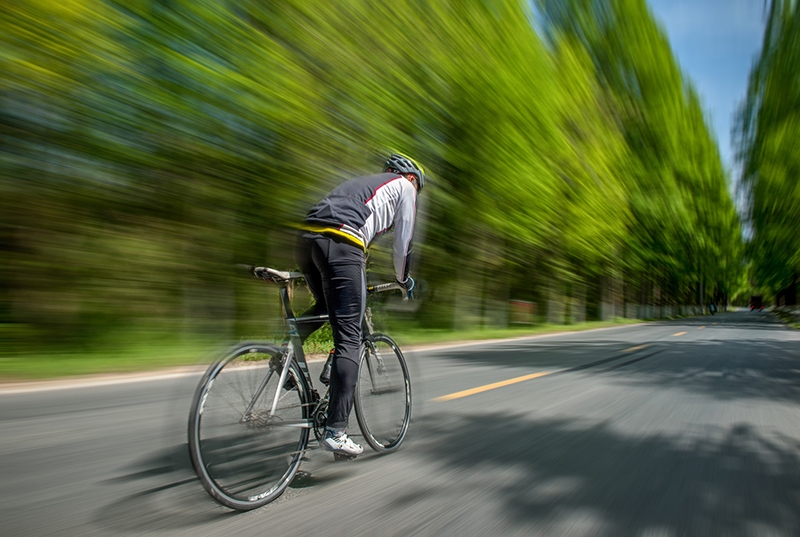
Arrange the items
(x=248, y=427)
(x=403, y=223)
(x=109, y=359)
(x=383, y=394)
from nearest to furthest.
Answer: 1. (x=248, y=427)
2. (x=403, y=223)
3. (x=383, y=394)
4. (x=109, y=359)

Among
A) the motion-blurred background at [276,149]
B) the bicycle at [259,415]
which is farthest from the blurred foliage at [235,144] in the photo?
the bicycle at [259,415]

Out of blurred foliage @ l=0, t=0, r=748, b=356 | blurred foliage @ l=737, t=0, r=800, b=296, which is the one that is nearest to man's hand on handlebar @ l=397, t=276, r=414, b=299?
blurred foliage @ l=0, t=0, r=748, b=356

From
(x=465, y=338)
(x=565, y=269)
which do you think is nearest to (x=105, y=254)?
(x=465, y=338)

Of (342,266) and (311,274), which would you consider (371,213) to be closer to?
(342,266)

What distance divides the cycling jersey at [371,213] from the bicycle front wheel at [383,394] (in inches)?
20.5

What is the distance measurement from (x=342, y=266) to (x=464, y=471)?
4.54 ft

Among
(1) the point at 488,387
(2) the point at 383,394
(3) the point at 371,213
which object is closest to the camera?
(3) the point at 371,213

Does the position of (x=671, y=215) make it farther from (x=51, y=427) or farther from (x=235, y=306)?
(x=51, y=427)

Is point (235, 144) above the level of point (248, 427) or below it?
above

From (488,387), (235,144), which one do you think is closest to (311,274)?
(488,387)

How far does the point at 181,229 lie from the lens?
10016mm

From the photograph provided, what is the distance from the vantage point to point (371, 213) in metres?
3.06

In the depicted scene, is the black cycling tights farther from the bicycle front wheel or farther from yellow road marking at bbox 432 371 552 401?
yellow road marking at bbox 432 371 552 401

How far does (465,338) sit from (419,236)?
345 centimetres
